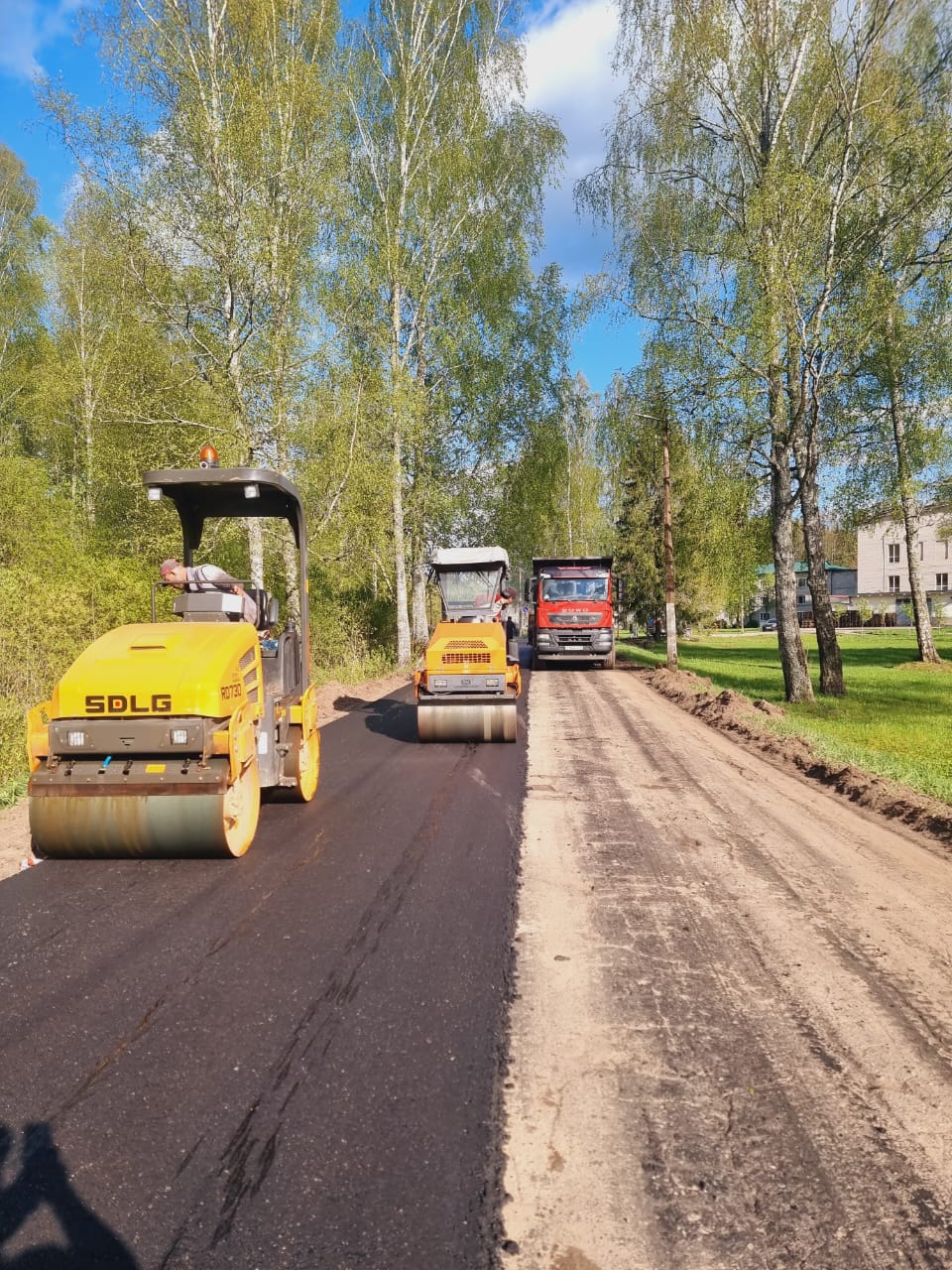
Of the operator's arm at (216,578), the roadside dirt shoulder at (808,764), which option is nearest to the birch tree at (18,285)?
the operator's arm at (216,578)

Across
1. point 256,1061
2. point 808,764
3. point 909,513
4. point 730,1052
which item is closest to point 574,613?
point 909,513

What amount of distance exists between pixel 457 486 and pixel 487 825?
18764 millimetres

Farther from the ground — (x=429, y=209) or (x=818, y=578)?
(x=429, y=209)

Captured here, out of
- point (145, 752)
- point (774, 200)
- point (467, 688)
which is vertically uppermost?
point (774, 200)

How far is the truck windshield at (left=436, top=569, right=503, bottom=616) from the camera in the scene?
1530 cm

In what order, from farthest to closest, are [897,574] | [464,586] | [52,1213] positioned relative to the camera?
[897,574] → [464,586] → [52,1213]

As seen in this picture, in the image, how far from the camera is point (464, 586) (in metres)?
15.3

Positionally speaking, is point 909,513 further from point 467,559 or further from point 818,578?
point 467,559

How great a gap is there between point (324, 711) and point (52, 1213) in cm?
1104

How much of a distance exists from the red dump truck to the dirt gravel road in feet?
47.7

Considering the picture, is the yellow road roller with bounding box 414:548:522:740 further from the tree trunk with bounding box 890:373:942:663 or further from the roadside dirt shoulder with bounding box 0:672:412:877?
the tree trunk with bounding box 890:373:942:663

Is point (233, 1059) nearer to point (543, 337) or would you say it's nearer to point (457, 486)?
point (457, 486)

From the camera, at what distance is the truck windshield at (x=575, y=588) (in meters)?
20.7

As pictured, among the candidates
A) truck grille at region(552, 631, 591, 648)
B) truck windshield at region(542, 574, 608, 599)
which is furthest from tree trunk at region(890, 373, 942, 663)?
truck grille at region(552, 631, 591, 648)
